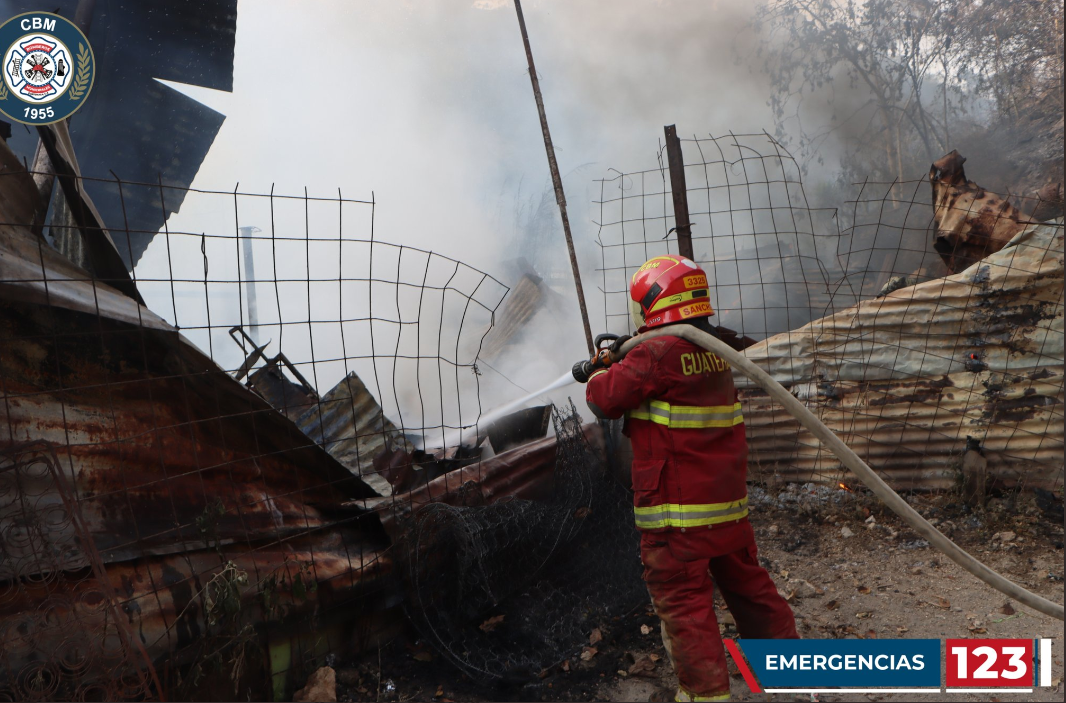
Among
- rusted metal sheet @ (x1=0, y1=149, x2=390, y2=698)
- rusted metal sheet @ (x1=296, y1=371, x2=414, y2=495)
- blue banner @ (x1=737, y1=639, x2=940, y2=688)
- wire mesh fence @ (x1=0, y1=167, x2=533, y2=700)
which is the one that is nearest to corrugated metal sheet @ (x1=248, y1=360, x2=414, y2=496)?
rusted metal sheet @ (x1=296, y1=371, x2=414, y2=495)

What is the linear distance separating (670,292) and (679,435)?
57 cm

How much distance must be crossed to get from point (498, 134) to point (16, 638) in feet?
49.2

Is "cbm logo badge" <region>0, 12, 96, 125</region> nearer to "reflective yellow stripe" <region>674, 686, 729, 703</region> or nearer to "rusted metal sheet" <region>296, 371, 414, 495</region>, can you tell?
"rusted metal sheet" <region>296, 371, 414, 495</region>

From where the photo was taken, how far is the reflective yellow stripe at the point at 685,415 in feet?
8.41

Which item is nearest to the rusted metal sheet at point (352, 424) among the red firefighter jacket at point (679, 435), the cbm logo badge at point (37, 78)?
the cbm logo badge at point (37, 78)

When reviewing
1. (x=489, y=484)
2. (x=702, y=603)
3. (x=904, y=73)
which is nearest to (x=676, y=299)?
(x=702, y=603)

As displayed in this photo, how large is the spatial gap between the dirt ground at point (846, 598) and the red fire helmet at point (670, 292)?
5.01ft

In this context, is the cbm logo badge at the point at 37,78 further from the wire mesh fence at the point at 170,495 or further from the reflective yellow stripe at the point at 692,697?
the reflective yellow stripe at the point at 692,697

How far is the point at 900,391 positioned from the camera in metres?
4.67

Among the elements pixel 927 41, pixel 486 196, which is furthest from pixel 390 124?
pixel 927 41

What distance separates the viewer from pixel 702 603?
8.27 feet

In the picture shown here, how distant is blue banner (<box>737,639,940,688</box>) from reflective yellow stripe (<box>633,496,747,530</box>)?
53cm

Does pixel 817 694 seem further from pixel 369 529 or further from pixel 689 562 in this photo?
pixel 369 529

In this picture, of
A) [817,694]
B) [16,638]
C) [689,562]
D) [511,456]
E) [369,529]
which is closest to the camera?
[16,638]
